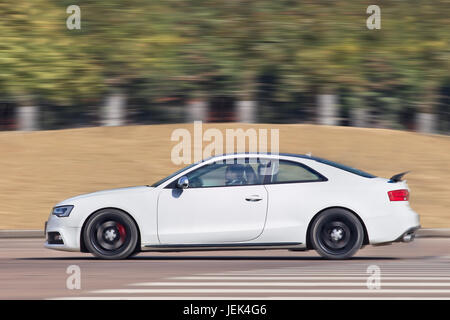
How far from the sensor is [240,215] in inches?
437

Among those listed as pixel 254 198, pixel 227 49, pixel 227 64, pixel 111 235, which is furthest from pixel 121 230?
pixel 227 49

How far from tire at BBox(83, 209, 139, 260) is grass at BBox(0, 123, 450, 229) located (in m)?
6.13

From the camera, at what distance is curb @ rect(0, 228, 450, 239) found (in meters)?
15.9

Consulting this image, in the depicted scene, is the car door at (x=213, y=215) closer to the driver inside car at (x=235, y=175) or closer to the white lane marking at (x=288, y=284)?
the driver inside car at (x=235, y=175)

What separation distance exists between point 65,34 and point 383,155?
10309 millimetres

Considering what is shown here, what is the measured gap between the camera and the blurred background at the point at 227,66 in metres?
26.2

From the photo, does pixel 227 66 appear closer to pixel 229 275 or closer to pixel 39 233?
pixel 39 233

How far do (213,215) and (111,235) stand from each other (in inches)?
52.9

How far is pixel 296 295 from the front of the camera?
8.10 m

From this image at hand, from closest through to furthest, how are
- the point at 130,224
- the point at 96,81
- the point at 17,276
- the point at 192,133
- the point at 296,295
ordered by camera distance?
the point at 296,295 → the point at 17,276 → the point at 130,224 → the point at 192,133 → the point at 96,81

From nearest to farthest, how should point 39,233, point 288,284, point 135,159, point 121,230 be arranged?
point 288,284
point 121,230
point 39,233
point 135,159

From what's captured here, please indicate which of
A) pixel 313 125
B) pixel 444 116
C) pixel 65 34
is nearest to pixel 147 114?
pixel 65 34

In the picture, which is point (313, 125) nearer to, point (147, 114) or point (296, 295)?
point (147, 114)

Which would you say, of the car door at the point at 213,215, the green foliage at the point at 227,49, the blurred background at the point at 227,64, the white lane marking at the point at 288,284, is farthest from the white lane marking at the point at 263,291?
the green foliage at the point at 227,49
